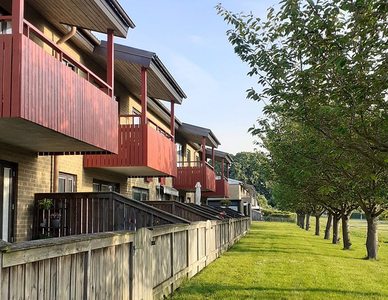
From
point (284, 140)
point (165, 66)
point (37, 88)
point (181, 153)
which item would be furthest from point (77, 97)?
point (181, 153)

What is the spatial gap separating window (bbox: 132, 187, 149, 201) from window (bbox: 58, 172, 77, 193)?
570 cm

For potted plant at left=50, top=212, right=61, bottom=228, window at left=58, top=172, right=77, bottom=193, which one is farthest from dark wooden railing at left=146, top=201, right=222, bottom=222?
potted plant at left=50, top=212, right=61, bottom=228

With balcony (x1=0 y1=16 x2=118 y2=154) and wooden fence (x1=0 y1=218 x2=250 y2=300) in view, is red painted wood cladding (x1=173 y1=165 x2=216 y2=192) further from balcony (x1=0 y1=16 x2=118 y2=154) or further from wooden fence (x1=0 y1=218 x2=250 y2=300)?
wooden fence (x1=0 y1=218 x2=250 y2=300)

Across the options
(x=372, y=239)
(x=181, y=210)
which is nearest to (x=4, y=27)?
(x=181, y=210)

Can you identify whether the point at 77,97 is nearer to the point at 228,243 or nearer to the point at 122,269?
the point at 122,269

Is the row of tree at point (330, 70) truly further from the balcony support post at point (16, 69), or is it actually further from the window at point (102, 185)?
the window at point (102, 185)

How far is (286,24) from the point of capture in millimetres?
7863

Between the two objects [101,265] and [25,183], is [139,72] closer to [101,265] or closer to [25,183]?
[25,183]

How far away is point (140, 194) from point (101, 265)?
14.4m

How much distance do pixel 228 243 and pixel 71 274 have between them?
14170mm

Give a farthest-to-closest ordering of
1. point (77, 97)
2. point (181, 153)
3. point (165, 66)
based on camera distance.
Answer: point (181, 153), point (165, 66), point (77, 97)

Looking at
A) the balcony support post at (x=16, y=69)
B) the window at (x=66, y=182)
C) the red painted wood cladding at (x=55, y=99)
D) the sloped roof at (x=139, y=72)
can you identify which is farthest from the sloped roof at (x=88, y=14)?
the window at (x=66, y=182)

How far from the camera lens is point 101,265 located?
5.67 meters

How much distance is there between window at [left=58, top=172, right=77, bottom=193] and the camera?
1254 centimetres
